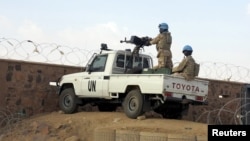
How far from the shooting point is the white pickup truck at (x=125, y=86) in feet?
38.5

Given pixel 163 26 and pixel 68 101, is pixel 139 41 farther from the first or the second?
pixel 68 101

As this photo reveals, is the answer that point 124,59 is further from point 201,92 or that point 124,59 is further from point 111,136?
point 111,136

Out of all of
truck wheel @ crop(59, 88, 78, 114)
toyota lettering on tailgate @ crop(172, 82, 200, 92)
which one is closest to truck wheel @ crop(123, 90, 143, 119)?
toyota lettering on tailgate @ crop(172, 82, 200, 92)

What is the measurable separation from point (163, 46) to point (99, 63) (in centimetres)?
221

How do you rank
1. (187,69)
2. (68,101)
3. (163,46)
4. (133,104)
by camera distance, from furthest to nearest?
(68,101) → (163,46) → (133,104) → (187,69)

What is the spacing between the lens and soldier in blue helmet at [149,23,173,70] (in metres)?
12.6

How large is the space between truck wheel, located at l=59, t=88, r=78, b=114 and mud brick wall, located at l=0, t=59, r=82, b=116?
1046 mm

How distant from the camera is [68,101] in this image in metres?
14.4

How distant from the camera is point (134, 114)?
12.1m

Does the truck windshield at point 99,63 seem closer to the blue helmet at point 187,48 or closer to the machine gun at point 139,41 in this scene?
the machine gun at point 139,41

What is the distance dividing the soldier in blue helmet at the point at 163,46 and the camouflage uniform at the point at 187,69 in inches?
13.2

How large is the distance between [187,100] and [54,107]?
5456mm

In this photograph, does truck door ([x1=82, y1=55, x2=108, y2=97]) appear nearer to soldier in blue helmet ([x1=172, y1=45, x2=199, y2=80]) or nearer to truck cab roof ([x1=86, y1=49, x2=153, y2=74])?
truck cab roof ([x1=86, y1=49, x2=153, y2=74])

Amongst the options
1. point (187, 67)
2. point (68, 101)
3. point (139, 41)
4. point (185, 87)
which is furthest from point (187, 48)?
point (68, 101)
